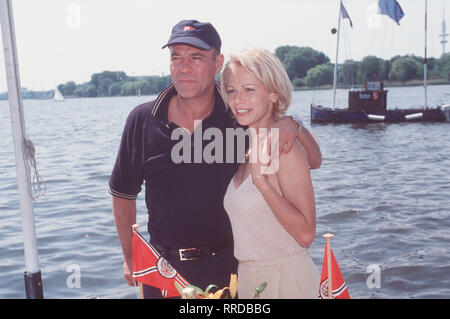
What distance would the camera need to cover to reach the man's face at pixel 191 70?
3.09 metres

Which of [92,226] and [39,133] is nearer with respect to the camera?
[92,226]

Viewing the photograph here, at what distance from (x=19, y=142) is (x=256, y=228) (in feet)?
4.88

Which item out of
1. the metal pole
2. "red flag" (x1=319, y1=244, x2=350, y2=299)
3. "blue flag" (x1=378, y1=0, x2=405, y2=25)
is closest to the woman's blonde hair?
"red flag" (x1=319, y1=244, x2=350, y2=299)

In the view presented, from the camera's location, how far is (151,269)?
279 cm

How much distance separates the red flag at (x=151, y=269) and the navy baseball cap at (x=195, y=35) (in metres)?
1.17

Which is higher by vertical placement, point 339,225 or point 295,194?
point 295,194

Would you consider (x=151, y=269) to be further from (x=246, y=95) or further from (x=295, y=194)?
(x=246, y=95)

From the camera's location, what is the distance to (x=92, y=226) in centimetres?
1183

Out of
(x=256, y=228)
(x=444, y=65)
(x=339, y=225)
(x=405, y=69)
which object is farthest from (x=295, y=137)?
(x=444, y=65)

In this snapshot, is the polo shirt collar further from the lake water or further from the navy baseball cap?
the lake water
